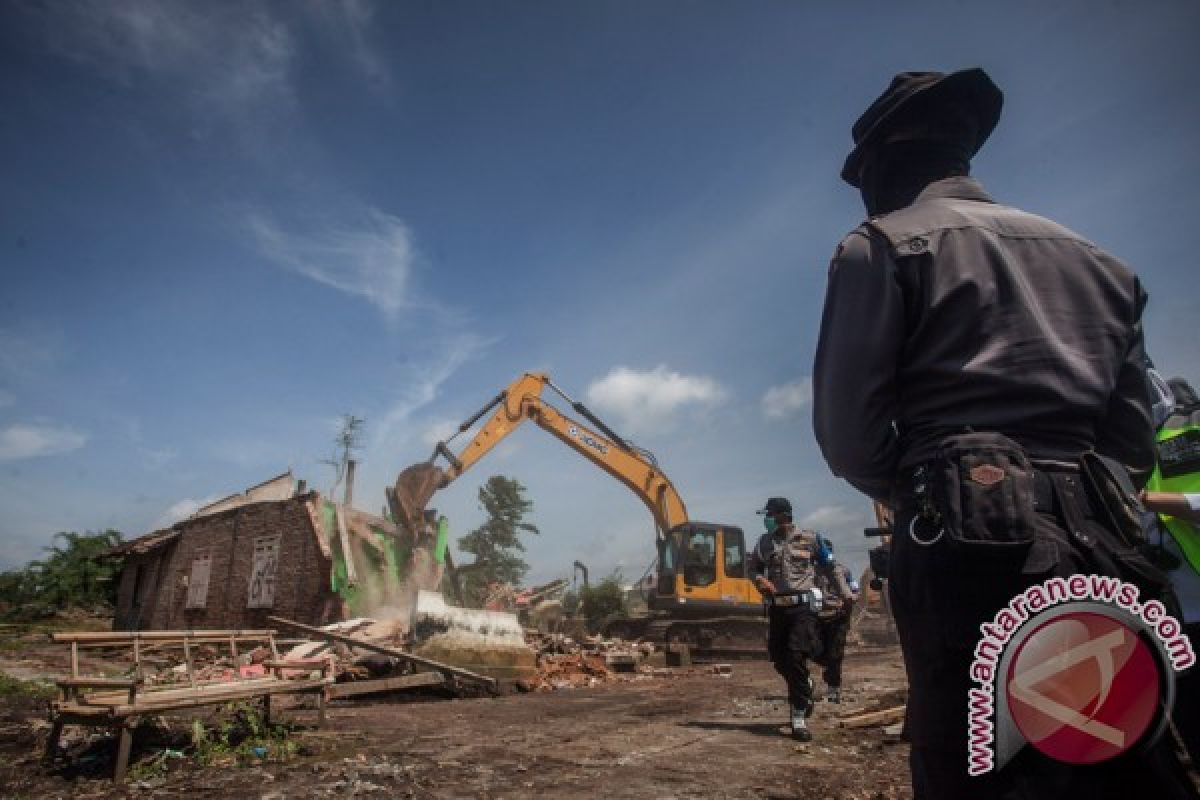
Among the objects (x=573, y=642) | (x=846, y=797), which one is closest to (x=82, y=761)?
(x=846, y=797)

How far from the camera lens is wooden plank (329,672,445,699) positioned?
26.9 ft

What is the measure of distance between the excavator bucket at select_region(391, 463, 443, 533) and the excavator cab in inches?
223

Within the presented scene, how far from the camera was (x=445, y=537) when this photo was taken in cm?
1883

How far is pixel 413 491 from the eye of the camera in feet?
47.2

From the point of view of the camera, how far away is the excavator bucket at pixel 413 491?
14336 millimetres

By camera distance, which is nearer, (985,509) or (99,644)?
(985,509)

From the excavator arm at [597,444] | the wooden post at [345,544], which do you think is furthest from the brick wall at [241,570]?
the excavator arm at [597,444]

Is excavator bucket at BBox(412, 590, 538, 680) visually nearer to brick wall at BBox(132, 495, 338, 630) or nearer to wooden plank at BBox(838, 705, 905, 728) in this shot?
wooden plank at BBox(838, 705, 905, 728)

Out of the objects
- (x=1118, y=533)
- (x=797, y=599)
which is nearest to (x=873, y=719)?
(x=797, y=599)

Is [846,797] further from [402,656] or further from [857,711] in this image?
[402,656]

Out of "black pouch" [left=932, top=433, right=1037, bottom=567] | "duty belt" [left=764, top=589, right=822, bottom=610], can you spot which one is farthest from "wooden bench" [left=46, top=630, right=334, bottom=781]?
"black pouch" [left=932, top=433, right=1037, bottom=567]

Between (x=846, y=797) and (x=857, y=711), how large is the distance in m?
3.00

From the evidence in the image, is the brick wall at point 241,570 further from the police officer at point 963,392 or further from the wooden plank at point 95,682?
the police officer at point 963,392

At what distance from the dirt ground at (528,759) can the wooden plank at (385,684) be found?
0.98 metres
